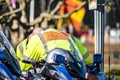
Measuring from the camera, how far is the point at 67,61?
24.5 ft

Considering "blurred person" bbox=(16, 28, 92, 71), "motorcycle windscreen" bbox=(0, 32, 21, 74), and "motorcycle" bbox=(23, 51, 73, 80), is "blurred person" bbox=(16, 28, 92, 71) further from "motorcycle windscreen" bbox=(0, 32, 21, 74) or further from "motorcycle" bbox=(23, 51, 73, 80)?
"motorcycle windscreen" bbox=(0, 32, 21, 74)

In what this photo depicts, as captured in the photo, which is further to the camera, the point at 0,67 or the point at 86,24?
the point at 86,24

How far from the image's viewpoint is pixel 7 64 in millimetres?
6777

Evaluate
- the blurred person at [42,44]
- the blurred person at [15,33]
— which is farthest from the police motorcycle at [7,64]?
the blurred person at [15,33]

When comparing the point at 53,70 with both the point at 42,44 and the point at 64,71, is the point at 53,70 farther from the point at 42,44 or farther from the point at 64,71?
the point at 42,44

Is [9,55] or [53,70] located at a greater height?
[9,55]

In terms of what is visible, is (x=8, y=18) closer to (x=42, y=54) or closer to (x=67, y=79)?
(x=42, y=54)

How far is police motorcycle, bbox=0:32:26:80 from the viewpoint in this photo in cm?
651

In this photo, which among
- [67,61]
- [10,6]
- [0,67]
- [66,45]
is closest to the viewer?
[0,67]

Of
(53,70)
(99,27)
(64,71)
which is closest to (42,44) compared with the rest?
(53,70)

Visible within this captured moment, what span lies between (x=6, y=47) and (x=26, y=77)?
0.50 m

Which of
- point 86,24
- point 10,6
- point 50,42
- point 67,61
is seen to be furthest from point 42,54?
point 86,24

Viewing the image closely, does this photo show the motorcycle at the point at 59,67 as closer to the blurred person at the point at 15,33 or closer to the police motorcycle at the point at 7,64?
the police motorcycle at the point at 7,64

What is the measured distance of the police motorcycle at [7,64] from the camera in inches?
256
